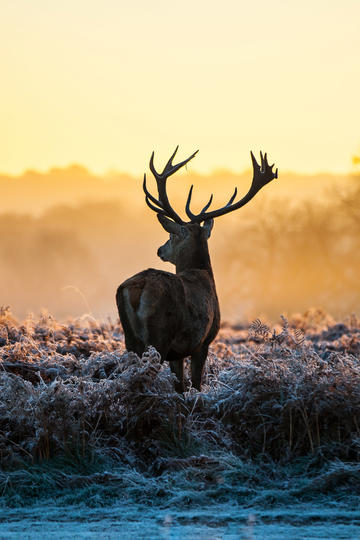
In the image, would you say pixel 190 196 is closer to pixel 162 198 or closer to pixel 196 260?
pixel 162 198

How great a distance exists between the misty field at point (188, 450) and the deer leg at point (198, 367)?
1.83 feet

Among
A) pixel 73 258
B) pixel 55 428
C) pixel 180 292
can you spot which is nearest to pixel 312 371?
pixel 180 292

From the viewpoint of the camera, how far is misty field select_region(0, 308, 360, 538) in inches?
311

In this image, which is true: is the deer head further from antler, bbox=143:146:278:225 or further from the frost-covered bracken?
the frost-covered bracken

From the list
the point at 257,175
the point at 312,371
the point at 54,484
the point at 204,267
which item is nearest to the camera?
the point at 54,484

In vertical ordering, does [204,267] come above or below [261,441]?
above

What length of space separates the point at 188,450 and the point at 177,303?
72.4 inches

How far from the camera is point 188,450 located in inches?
365

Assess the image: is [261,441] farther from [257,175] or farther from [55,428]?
[257,175]

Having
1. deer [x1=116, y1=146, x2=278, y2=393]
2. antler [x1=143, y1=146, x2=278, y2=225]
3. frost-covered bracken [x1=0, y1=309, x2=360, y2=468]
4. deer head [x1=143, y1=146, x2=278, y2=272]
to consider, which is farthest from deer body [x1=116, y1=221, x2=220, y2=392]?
antler [x1=143, y1=146, x2=278, y2=225]

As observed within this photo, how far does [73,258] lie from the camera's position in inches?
3332

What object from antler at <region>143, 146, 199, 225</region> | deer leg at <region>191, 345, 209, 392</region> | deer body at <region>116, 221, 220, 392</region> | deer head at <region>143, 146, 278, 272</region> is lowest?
deer leg at <region>191, 345, 209, 392</region>

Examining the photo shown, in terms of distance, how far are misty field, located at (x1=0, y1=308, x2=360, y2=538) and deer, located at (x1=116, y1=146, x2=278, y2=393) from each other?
Result: 0.49 m

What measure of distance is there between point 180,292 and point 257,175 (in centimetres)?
377
